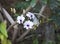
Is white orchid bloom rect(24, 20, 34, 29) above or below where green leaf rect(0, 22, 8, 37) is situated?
above

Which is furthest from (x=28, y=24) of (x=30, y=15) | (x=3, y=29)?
(x=3, y=29)

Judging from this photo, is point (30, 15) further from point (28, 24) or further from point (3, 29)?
point (3, 29)

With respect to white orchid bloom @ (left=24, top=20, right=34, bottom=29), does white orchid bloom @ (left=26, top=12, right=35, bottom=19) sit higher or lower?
higher

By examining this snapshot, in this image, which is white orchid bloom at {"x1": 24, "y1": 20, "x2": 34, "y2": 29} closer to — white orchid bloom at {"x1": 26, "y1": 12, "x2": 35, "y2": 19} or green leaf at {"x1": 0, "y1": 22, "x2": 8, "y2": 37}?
white orchid bloom at {"x1": 26, "y1": 12, "x2": 35, "y2": 19}

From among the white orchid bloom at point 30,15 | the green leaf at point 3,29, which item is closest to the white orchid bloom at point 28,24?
the white orchid bloom at point 30,15

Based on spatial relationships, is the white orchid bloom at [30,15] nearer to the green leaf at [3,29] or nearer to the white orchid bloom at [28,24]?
the white orchid bloom at [28,24]

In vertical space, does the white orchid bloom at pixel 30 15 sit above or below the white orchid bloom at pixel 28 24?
above

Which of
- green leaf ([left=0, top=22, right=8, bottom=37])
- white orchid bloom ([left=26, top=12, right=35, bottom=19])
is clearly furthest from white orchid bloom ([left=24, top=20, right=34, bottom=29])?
green leaf ([left=0, top=22, right=8, bottom=37])

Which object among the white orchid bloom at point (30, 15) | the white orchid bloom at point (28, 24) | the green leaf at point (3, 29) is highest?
the white orchid bloom at point (30, 15)

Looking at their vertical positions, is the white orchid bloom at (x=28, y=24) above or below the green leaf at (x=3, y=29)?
above

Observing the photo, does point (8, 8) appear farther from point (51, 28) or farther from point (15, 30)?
point (51, 28)

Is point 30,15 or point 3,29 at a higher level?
point 30,15

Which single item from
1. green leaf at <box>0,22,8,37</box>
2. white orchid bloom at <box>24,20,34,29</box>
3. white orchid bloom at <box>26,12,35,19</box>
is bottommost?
green leaf at <box>0,22,8,37</box>
